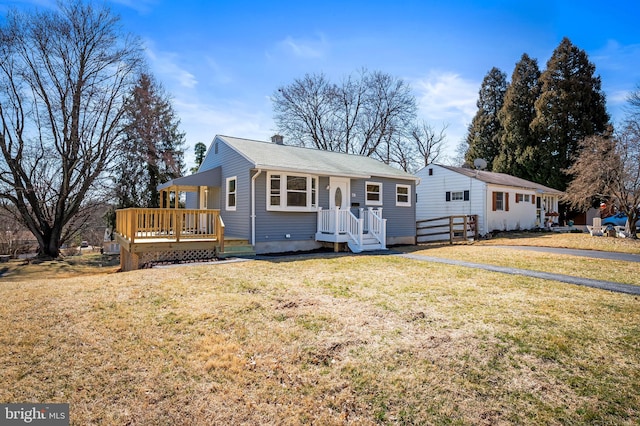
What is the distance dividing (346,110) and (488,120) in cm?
1527

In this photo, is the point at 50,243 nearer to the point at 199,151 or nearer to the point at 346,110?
the point at 199,151

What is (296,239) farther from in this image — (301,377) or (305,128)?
(305,128)

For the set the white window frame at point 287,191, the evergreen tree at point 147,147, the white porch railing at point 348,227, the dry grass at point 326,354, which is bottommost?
the dry grass at point 326,354

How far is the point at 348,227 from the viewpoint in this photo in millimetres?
12305

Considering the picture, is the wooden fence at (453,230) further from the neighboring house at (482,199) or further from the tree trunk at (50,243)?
the tree trunk at (50,243)

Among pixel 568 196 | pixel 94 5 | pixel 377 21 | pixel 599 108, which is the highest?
pixel 94 5

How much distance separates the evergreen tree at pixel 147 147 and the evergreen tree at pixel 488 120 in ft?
95.0

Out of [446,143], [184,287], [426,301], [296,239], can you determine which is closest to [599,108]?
[446,143]

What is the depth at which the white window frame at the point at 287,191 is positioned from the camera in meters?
11.6

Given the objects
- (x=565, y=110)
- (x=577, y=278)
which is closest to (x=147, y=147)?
(x=577, y=278)

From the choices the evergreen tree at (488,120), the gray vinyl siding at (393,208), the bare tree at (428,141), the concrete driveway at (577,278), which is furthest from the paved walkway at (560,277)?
Answer: the evergreen tree at (488,120)

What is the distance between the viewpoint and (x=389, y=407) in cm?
296

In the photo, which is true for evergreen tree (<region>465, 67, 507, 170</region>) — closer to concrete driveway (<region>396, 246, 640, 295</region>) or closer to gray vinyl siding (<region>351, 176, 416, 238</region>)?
gray vinyl siding (<region>351, 176, 416, 238</region>)

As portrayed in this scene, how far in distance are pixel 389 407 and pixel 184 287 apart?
482 cm
